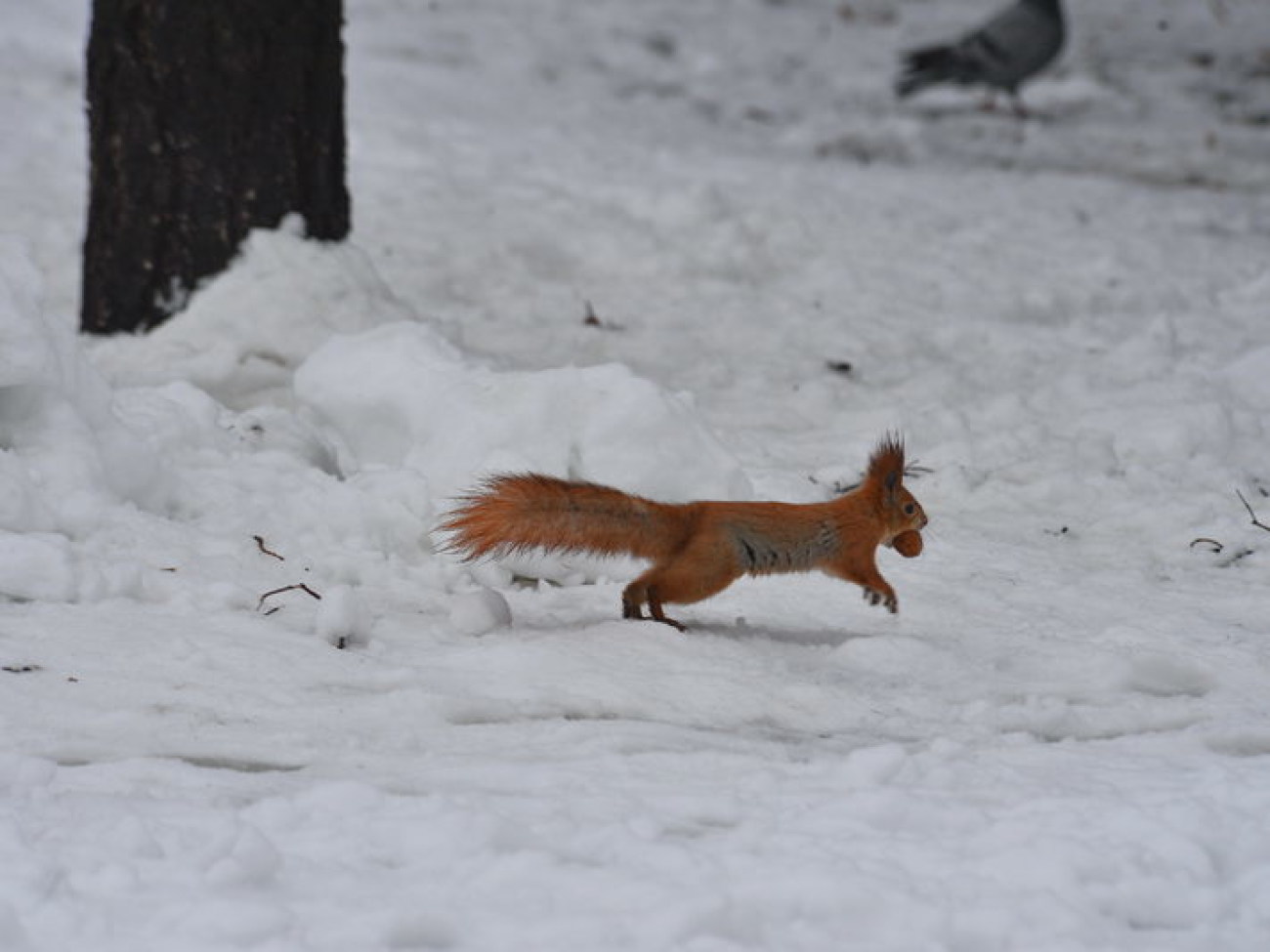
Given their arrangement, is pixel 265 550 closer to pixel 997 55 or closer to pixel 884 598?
pixel 884 598

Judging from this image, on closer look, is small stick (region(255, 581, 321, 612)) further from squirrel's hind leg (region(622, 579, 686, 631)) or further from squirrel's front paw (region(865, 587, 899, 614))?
squirrel's front paw (region(865, 587, 899, 614))

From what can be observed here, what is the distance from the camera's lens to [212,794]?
2.38m

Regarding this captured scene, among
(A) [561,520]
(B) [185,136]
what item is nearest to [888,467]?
(A) [561,520]

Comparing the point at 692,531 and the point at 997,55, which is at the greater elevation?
the point at 997,55

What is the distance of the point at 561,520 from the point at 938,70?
8232mm

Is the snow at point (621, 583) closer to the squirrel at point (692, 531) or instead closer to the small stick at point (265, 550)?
the small stick at point (265, 550)

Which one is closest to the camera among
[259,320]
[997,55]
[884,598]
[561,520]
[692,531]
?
[561,520]

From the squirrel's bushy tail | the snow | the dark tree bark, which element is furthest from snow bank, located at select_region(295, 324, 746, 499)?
the dark tree bark

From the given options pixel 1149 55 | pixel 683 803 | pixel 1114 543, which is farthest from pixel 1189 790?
pixel 1149 55

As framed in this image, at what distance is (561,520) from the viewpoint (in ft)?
10.6

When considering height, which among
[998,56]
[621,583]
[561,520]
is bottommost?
[621,583]

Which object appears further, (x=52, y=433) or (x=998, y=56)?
(x=998, y=56)

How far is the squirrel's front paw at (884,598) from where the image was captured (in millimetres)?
3482

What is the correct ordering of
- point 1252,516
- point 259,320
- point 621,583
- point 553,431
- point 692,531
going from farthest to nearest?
point 259,320 < point 1252,516 < point 553,431 < point 621,583 < point 692,531
